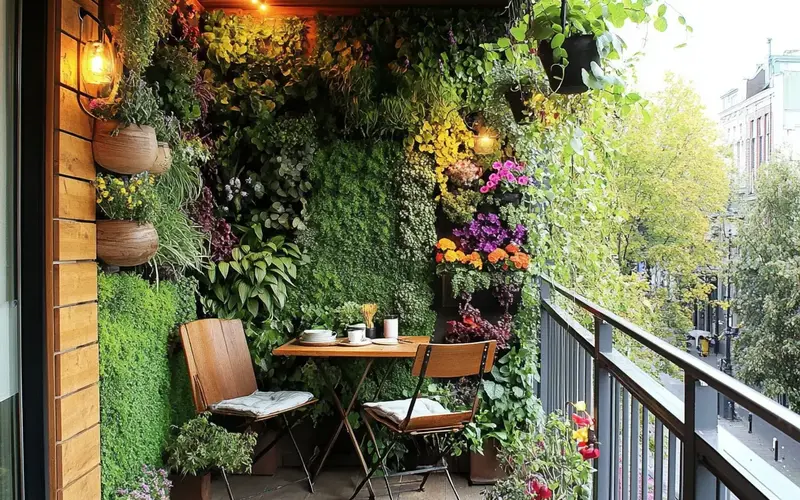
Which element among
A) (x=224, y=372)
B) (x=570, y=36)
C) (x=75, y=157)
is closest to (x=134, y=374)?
(x=224, y=372)

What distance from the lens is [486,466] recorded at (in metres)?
3.81

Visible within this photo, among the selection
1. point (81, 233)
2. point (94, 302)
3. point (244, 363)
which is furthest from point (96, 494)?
point (244, 363)

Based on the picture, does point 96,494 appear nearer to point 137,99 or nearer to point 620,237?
point 137,99

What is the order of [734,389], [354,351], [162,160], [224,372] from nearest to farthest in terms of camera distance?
[734,389], [162,160], [354,351], [224,372]

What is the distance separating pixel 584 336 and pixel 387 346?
1.45 metres

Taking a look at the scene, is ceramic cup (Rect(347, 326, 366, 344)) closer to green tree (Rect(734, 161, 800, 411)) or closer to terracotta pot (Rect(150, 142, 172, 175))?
terracotta pot (Rect(150, 142, 172, 175))

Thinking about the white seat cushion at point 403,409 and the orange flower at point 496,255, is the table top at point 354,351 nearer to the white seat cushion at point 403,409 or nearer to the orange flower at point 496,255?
the white seat cushion at point 403,409

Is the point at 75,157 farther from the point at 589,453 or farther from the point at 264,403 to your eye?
the point at 589,453

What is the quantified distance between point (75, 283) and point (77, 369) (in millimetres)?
315

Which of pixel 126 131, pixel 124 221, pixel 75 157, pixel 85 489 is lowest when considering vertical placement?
pixel 85 489

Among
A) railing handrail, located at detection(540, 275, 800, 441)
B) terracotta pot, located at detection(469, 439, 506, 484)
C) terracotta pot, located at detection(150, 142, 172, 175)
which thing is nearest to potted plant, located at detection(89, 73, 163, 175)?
terracotta pot, located at detection(150, 142, 172, 175)

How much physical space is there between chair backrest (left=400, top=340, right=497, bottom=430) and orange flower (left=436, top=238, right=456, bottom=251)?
887mm

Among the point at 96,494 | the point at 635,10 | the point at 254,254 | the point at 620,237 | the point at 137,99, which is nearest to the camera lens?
the point at 635,10

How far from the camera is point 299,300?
4102 millimetres
